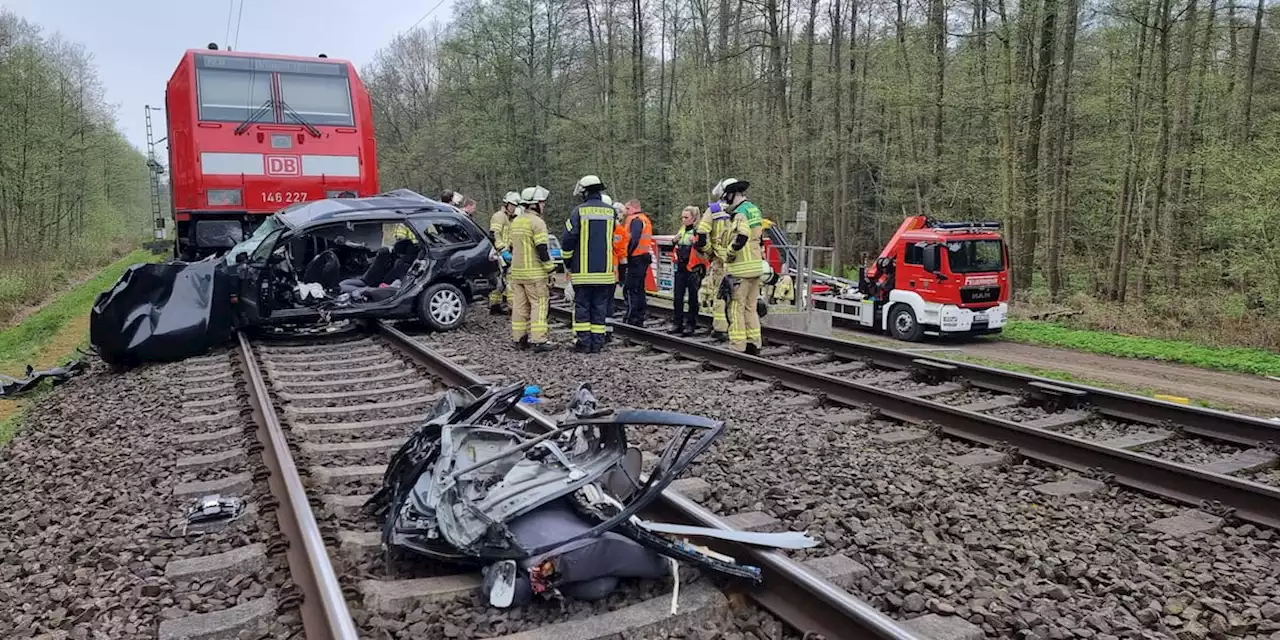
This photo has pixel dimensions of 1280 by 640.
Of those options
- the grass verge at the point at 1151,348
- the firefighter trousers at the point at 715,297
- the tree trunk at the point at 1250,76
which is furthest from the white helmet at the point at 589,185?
the tree trunk at the point at 1250,76

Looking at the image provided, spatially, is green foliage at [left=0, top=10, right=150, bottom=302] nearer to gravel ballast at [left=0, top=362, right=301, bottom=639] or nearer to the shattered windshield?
the shattered windshield

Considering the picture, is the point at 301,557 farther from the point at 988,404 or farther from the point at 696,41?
the point at 696,41

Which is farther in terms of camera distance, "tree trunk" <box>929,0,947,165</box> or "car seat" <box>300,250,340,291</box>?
"tree trunk" <box>929,0,947,165</box>

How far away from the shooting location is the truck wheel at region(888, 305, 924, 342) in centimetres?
1420

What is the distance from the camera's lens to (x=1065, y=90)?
62.2 ft

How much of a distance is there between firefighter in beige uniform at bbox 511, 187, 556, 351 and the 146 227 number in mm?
4728

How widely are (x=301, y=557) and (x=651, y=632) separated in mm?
1545

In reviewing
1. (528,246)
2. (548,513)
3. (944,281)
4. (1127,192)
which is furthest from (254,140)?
(1127,192)

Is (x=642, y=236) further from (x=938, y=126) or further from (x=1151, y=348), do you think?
(x=938, y=126)

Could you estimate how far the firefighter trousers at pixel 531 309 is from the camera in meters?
9.15

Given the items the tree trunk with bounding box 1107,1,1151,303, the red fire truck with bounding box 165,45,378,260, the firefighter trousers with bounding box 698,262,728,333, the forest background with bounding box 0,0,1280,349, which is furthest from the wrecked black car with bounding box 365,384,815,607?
the tree trunk with bounding box 1107,1,1151,303

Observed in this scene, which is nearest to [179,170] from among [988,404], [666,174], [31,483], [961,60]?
[31,483]

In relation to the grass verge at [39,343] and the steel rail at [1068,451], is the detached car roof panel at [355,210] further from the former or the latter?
the steel rail at [1068,451]

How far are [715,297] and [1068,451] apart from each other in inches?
→ 224
